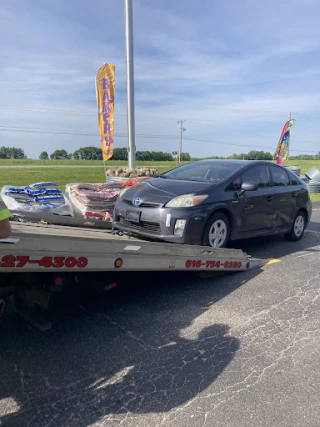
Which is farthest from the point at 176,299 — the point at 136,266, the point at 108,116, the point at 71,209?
the point at 108,116

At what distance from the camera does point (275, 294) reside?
4.36 metres

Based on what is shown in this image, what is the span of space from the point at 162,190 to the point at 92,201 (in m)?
1.91

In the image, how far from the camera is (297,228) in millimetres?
7055

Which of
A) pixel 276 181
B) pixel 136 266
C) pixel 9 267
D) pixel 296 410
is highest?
pixel 276 181

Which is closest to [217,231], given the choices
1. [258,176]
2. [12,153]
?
[258,176]

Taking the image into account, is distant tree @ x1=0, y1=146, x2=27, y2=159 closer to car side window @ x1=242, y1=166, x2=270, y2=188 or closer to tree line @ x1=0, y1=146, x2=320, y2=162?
tree line @ x1=0, y1=146, x2=320, y2=162

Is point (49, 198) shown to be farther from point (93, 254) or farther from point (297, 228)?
point (297, 228)

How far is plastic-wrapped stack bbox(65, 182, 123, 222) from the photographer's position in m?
6.44

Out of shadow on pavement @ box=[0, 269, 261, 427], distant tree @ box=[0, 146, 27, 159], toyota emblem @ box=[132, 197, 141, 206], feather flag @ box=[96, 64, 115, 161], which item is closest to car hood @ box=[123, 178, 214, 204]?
toyota emblem @ box=[132, 197, 141, 206]

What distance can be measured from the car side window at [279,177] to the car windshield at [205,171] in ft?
2.92

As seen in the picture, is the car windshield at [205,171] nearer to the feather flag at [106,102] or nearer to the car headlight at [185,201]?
the car headlight at [185,201]

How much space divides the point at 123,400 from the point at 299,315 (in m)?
2.21

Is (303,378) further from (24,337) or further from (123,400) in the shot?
(24,337)

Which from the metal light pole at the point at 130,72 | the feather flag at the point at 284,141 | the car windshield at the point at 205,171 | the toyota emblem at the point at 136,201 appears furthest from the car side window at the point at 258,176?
the feather flag at the point at 284,141
